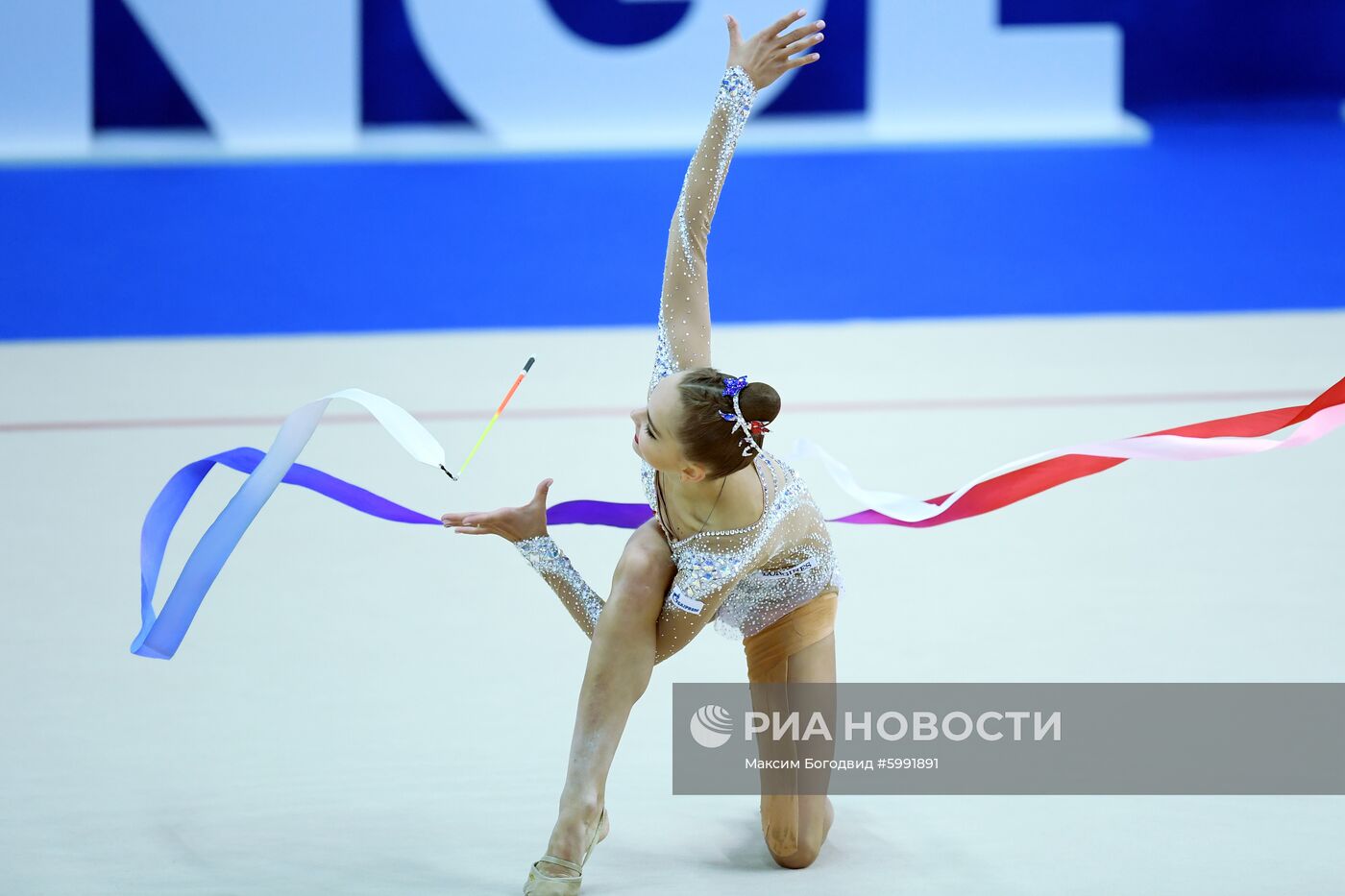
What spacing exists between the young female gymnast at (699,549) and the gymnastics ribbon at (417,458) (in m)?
0.18

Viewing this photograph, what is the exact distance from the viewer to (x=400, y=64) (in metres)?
6.09

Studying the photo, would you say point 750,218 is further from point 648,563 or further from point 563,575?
point 648,563

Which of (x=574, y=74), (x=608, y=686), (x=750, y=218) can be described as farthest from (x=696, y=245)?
(x=574, y=74)

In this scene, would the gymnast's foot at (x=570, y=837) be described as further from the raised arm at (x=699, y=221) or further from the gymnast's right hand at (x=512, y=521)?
the raised arm at (x=699, y=221)

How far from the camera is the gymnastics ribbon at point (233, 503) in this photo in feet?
6.72

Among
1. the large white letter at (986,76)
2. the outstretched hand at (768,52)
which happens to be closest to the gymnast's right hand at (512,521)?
the outstretched hand at (768,52)

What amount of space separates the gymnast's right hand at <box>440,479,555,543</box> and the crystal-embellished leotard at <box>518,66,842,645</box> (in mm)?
17

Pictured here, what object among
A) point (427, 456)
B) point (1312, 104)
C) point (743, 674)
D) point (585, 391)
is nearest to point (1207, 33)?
point (1312, 104)

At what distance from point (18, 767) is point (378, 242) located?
4.04 metres

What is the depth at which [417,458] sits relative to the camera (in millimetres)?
2174

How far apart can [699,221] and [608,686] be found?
0.62 metres

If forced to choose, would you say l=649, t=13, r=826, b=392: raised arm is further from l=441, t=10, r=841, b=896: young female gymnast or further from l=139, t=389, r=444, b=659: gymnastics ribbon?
l=139, t=389, r=444, b=659: gymnastics ribbon

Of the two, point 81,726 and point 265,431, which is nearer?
point 81,726

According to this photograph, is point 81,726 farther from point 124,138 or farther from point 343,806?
point 124,138
